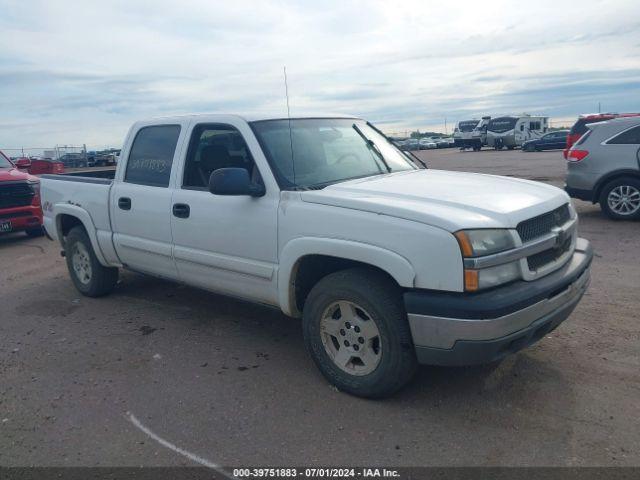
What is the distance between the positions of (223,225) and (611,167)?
742 centimetres

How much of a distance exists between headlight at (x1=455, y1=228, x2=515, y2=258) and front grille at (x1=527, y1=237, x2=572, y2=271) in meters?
0.25

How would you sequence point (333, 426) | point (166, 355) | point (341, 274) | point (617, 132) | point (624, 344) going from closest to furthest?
point (333, 426) < point (341, 274) < point (624, 344) < point (166, 355) < point (617, 132)

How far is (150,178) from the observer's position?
5238 mm

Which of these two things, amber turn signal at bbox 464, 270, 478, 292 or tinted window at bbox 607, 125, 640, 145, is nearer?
amber turn signal at bbox 464, 270, 478, 292

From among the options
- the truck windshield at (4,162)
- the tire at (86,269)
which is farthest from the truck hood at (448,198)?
the truck windshield at (4,162)

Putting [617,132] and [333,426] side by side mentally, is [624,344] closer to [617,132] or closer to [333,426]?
[333,426]

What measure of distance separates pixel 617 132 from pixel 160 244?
308 inches

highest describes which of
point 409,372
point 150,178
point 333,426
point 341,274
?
point 150,178

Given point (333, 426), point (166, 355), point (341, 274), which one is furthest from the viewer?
point (166, 355)

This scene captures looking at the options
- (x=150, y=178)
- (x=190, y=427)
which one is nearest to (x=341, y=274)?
(x=190, y=427)

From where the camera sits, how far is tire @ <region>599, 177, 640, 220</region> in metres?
9.27

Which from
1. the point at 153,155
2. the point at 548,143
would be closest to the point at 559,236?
the point at 153,155

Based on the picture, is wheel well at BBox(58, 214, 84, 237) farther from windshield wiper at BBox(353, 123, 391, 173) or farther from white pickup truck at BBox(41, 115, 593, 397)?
windshield wiper at BBox(353, 123, 391, 173)

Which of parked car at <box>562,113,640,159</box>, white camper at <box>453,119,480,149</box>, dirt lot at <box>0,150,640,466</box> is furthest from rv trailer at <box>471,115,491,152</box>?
dirt lot at <box>0,150,640,466</box>
